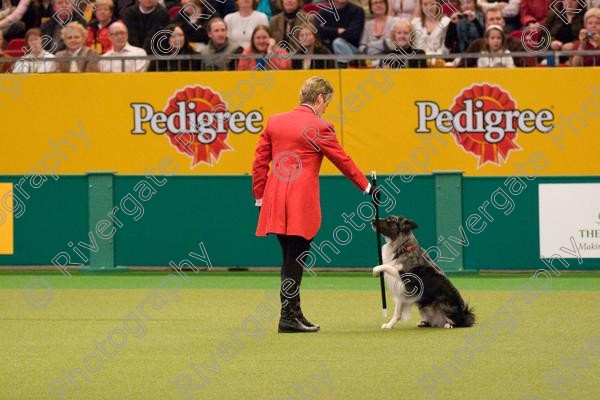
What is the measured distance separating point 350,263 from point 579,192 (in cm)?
273

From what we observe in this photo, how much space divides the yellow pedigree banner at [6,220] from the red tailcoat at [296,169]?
5.99 meters

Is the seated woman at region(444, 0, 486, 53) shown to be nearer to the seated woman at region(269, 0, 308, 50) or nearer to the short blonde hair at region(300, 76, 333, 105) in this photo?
the seated woman at region(269, 0, 308, 50)

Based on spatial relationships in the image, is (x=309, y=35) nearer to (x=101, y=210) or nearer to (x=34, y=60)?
(x=101, y=210)

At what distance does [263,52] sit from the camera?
1638 centimetres

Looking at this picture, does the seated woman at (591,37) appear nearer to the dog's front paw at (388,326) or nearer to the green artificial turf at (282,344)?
the green artificial turf at (282,344)

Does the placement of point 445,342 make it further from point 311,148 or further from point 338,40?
point 338,40

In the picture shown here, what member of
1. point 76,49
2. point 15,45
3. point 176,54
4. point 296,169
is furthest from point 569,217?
point 15,45

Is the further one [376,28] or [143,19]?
[143,19]

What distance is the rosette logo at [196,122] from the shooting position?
53.4 feet

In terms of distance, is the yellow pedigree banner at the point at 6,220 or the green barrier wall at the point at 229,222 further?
the yellow pedigree banner at the point at 6,220

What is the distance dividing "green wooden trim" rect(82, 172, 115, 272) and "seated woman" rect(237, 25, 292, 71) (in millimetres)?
2221

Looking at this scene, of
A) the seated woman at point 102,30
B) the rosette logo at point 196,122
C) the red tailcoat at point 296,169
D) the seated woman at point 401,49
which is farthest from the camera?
the seated woman at point 102,30

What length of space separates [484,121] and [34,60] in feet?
18.7

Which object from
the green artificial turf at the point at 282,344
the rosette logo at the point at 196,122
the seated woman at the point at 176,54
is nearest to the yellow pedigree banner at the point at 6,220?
the green artificial turf at the point at 282,344
